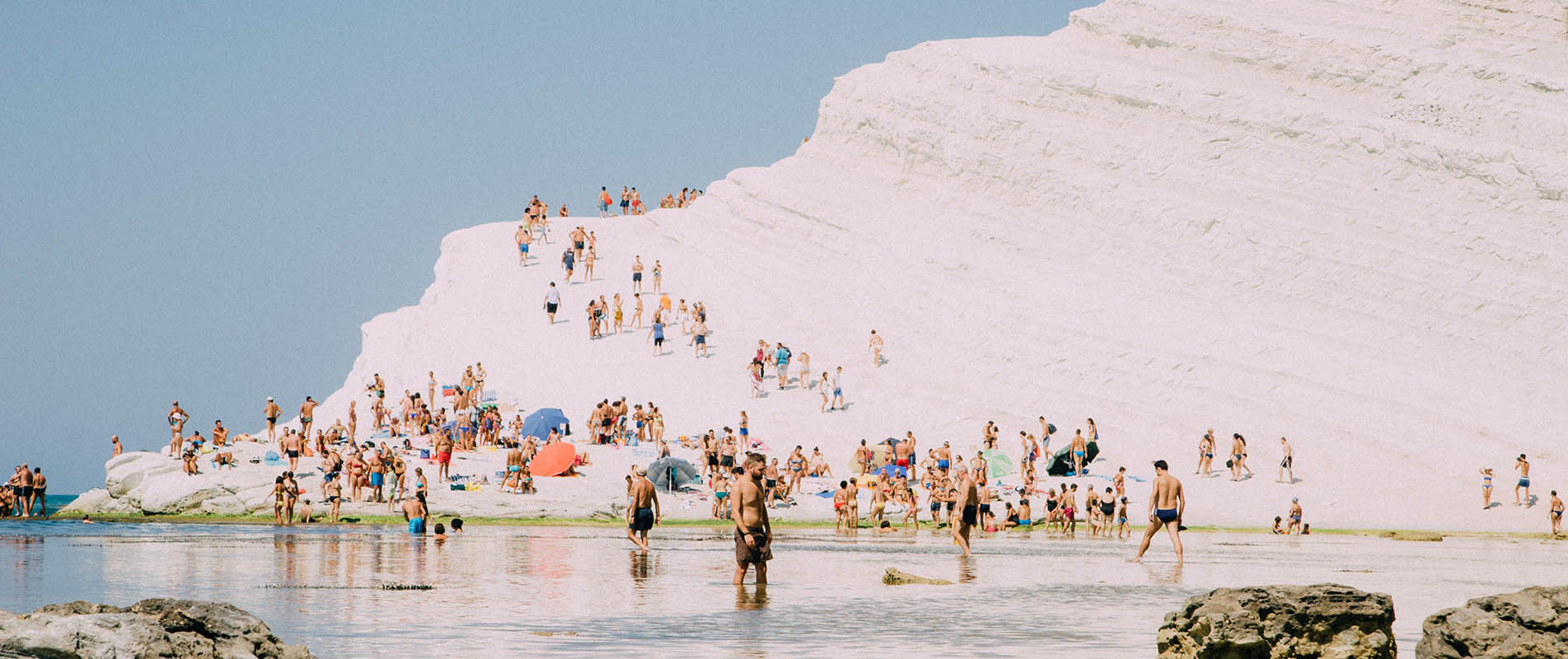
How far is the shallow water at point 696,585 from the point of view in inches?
373

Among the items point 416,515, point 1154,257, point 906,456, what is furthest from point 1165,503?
point 1154,257

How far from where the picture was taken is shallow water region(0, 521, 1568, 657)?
9.48m

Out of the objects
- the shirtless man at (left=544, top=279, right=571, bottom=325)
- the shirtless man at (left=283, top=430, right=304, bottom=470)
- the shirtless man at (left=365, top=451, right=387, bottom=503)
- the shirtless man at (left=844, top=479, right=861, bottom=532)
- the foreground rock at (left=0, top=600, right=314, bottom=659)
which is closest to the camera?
the foreground rock at (left=0, top=600, right=314, bottom=659)

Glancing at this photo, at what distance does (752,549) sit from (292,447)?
19.1m

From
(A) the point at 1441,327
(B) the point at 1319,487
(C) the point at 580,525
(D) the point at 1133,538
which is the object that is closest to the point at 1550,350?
(A) the point at 1441,327

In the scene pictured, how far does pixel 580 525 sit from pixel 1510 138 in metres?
30.7

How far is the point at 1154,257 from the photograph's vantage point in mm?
41344

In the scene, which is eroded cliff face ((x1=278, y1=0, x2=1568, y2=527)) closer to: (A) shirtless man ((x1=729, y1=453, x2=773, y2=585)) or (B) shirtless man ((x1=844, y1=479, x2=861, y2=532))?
(B) shirtless man ((x1=844, y1=479, x2=861, y2=532))

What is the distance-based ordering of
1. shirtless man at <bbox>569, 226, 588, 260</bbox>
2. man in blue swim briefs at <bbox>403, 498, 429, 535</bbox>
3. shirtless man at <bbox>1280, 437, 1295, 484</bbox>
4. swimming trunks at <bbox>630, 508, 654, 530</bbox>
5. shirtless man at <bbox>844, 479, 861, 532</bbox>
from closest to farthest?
swimming trunks at <bbox>630, 508, 654, 530</bbox> → man in blue swim briefs at <bbox>403, 498, 429, 535</bbox> → shirtless man at <bbox>844, 479, 861, 532</bbox> → shirtless man at <bbox>1280, 437, 1295, 484</bbox> → shirtless man at <bbox>569, 226, 588, 260</bbox>

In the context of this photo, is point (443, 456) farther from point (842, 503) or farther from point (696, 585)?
point (696, 585)

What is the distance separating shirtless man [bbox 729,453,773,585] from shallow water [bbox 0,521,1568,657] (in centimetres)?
35

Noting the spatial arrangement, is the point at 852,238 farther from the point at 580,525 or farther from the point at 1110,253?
the point at 580,525

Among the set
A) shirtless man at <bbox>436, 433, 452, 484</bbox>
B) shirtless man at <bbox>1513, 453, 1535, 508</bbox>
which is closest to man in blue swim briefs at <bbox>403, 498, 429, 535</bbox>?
shirtless man at <bbox>436, 433, 452, 484</bbox>

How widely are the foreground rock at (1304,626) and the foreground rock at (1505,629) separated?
29 cm
